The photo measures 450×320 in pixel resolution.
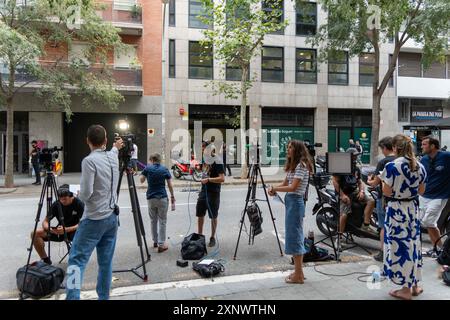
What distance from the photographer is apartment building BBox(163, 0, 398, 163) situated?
22234 millimetres

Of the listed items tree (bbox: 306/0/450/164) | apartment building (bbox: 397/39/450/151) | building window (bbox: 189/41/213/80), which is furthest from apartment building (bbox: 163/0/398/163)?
tree (bbox: 306/0/450/164)

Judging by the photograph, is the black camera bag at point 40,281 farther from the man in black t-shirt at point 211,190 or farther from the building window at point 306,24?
the building window at point 306,24

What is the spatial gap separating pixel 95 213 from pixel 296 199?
2.47 meters

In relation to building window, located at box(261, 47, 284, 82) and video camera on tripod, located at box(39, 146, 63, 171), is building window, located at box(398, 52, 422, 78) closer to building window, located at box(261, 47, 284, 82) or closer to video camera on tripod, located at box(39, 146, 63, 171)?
building window, located at box(261, 47, 284, 82)

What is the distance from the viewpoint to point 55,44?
16.6m

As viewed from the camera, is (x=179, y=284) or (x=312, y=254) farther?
(x=312, y=254)

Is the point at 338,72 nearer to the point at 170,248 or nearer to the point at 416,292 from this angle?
the point at 170,248

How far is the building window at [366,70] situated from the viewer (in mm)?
25406

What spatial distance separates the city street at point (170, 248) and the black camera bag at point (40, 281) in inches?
9.6

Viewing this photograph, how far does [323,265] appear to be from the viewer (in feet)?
18.3

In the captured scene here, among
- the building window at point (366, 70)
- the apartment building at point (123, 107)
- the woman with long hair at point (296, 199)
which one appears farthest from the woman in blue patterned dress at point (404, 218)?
the building window at point (366, 70)

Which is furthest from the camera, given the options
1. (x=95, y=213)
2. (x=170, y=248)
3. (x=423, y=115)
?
(x=423, y=115)

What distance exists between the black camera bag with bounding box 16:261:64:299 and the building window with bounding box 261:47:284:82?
2048 centimetres

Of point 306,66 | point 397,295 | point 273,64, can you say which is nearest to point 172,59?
point 273,64
